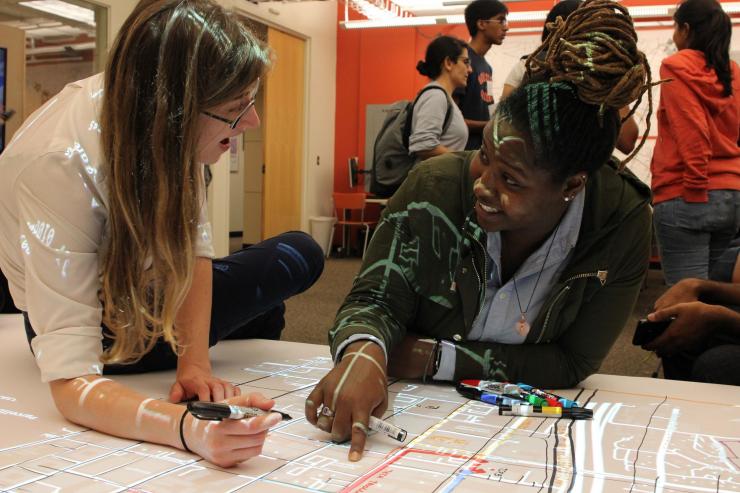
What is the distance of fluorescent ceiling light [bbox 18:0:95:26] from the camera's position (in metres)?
4.74

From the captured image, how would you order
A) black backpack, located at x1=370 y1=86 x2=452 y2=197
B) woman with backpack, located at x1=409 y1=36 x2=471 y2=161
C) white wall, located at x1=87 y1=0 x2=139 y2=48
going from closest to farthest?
woman with backpack, located at x1=409 y1=36 x2=471 y2=161, black backpack, located at x1=370 y1=86 x2=452 y2=197, white wall, located at x1=87 y1=0 x2=139 y2=48

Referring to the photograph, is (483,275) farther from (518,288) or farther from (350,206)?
(350,206)

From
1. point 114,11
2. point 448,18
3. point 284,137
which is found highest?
point 448,18

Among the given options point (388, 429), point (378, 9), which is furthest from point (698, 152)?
point (378, 9)

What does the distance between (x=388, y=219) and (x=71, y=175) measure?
55cm

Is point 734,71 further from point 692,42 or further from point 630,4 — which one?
point 630,4

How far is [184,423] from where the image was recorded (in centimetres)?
93

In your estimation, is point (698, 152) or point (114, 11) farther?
point (114, 11)

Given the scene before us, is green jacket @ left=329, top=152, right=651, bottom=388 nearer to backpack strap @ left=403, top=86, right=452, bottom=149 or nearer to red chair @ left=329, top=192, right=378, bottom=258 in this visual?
backpack strap @ left=403, top=86, right=452, bottom=149

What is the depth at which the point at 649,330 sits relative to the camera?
5.05 ft

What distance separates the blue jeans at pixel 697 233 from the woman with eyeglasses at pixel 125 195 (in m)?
1.65

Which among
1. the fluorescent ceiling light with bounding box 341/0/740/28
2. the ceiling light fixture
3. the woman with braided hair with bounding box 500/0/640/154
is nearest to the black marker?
the woman with braided hair with bounding box 500/0/640/154

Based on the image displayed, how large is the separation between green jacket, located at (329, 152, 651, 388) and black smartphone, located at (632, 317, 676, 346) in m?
0.24

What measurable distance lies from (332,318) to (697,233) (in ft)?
6.39
